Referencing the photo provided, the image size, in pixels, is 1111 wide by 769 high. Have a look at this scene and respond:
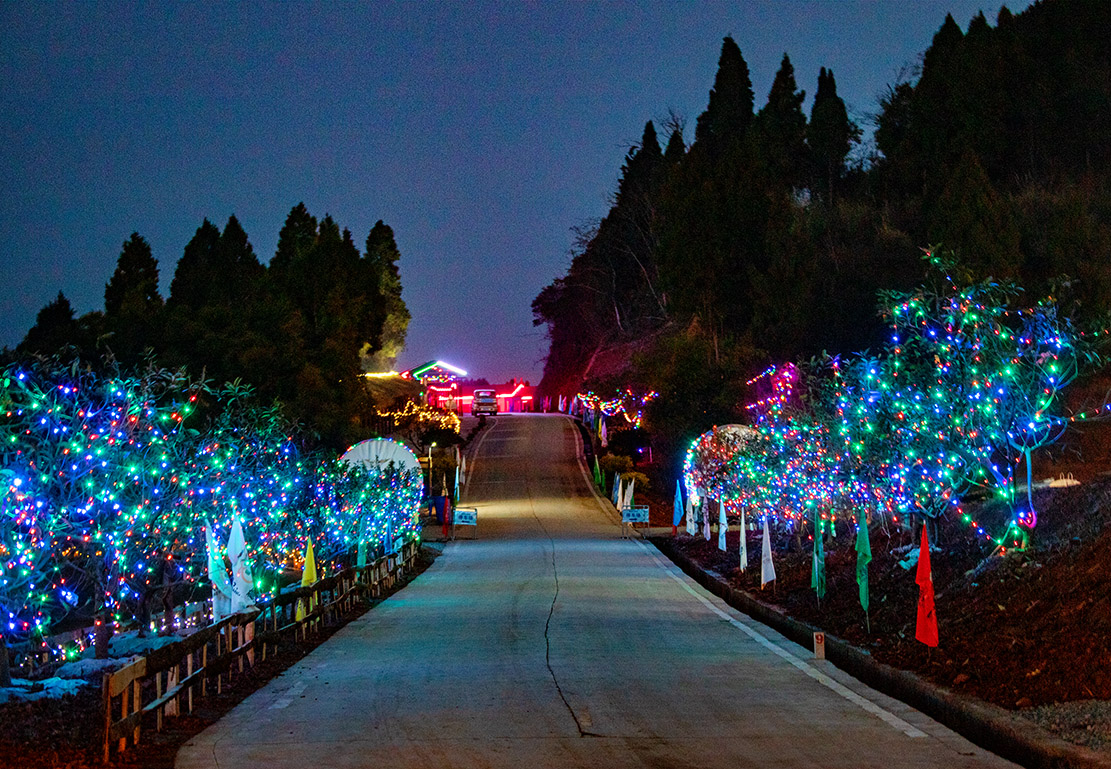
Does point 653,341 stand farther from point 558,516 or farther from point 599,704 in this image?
point 599,704

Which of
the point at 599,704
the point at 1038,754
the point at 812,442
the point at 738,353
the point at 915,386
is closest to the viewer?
the point at 1038,754

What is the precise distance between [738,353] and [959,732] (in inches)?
2010

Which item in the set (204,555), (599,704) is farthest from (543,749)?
(204,555)

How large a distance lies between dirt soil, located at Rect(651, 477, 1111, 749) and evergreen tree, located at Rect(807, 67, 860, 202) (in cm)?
5954

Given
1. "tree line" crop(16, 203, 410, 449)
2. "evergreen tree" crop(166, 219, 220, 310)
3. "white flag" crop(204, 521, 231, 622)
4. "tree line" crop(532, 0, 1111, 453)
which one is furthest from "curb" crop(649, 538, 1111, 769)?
"evergreen tree" crop(166, 219, 220, 310)

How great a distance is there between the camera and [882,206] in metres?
60.9

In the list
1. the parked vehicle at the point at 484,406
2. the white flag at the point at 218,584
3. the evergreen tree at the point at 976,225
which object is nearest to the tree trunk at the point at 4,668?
the white flag at the point at 218,584

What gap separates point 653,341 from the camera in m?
80.4

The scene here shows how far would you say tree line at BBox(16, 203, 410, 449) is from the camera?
47625 mm

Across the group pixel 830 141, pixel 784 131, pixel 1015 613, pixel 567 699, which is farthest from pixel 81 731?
pixel 784 131

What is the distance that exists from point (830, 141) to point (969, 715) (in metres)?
69.9

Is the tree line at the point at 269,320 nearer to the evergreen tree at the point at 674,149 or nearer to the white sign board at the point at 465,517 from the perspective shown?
the white sign board at the point at 465,517

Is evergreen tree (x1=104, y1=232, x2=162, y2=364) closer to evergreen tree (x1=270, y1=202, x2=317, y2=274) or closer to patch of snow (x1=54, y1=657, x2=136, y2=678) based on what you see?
evergreen tree (x1=270, y1=202, x2=317, y2=274)

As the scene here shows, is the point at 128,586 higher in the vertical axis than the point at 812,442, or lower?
lower
